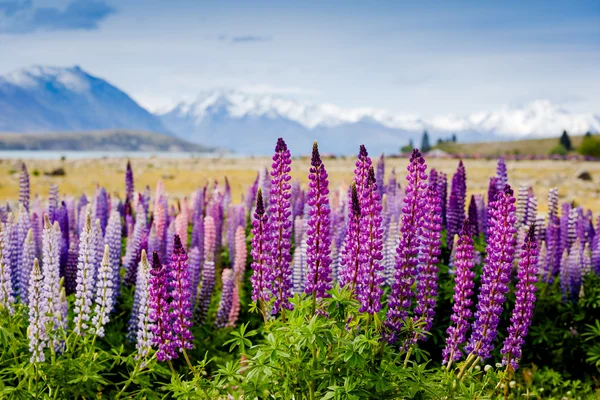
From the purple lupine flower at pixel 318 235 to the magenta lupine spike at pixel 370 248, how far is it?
1.00 ft

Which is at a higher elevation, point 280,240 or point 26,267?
point 280,240

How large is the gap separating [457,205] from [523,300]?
428cm

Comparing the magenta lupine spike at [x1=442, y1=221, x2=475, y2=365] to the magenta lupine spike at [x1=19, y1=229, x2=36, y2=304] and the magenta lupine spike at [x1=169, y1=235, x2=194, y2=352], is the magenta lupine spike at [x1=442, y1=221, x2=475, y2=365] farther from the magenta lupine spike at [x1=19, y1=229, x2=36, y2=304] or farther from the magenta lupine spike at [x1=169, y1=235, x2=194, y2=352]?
the magenta lupine spike at [x1=19, y1=229, x2=36, y2=304]

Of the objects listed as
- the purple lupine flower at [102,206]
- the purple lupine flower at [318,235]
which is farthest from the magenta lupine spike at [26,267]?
the purple lupine flower at [318,235]

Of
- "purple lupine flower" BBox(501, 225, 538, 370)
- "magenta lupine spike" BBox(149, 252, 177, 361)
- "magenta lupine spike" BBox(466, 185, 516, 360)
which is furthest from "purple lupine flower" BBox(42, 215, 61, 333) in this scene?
"purple lupine flower" BBox(501, 225, 538, 370)

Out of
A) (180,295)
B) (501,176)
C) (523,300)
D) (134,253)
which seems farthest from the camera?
(501,176)

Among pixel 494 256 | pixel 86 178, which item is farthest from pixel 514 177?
pixel 494 256

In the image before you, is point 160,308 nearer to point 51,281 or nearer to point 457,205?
point 51,281

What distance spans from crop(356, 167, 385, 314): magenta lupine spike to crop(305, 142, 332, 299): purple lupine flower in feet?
1.00

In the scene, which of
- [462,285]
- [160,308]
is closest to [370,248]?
[462,285]

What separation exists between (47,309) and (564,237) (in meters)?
8.32

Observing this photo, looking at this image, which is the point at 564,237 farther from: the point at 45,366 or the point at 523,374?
the point at 45,366

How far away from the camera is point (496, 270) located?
5.69m

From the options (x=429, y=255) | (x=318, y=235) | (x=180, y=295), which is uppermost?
(x=318, y=235)
